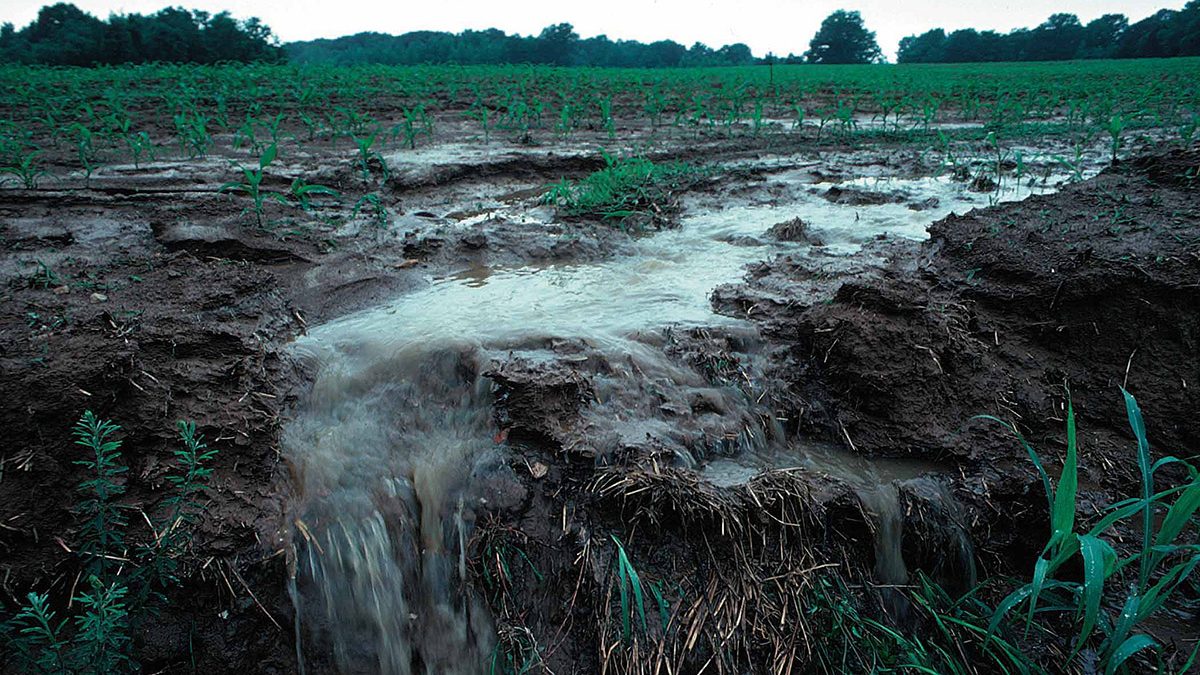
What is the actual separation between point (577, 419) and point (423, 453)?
59 cm

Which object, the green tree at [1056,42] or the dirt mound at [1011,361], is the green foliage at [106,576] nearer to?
the dirt mound at [1011,361]

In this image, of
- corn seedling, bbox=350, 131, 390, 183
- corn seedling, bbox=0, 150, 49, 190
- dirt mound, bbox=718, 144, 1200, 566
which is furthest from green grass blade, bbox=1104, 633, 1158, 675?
corn seedling, bbox=0, 150, 49, 190

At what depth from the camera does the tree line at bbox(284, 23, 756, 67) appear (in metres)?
40.6

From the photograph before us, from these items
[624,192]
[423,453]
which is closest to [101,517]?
[423,453]

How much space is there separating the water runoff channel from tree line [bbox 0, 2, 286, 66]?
22.1 meters

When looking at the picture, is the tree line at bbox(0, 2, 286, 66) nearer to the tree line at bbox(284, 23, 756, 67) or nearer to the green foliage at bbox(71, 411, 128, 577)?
the tree line at bbox(284, 23, 756, 67)

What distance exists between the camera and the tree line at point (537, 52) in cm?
4064

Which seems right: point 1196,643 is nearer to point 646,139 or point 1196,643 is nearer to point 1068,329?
point 1068,329

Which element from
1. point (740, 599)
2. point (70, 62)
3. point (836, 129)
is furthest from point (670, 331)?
point (70, 62)

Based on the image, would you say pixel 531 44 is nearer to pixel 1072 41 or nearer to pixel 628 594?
pixel 1072 41

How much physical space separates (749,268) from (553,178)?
9.62 feet

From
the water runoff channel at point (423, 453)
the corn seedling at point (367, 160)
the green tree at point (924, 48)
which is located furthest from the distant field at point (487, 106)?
the green tree at point (924, 48)

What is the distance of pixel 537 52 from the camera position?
4784 centimetres

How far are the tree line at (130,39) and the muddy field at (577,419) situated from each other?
2173 cm
